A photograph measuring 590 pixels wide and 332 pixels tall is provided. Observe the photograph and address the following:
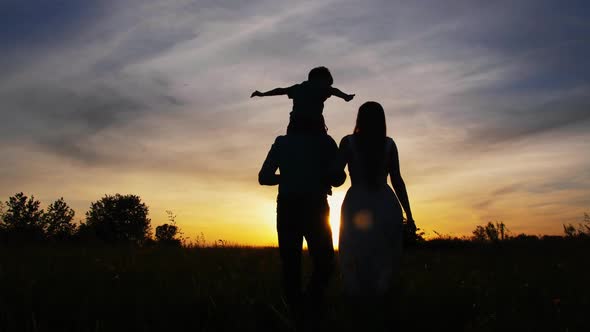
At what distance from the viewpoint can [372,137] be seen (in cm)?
516

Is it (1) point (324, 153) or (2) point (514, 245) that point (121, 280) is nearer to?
(1) point (324, 153)

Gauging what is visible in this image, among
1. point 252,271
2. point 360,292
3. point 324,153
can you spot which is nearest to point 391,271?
point 360,292

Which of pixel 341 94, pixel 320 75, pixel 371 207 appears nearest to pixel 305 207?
pixel 371 207

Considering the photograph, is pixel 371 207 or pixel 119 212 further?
pixel 119 212

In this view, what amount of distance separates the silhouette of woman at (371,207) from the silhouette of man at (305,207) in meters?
0.21

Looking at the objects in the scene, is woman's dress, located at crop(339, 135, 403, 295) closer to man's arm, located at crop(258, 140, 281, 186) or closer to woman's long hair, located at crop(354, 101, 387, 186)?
woman's long hair, located at crop(354, 101, 387, 186)

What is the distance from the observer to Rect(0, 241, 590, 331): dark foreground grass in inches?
188

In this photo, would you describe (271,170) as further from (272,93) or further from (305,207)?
(272,93)

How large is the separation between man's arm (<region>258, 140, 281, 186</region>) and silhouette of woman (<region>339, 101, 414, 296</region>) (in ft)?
2.49

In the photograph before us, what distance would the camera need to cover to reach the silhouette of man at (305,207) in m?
5.36

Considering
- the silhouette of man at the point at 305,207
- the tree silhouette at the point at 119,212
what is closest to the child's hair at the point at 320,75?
the silhouette of man at the point at 305,207

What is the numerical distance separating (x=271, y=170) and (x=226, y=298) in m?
1.54

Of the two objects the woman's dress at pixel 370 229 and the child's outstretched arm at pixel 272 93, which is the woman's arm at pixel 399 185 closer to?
the woman's dress at pixel 370 229

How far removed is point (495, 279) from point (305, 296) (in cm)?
455
